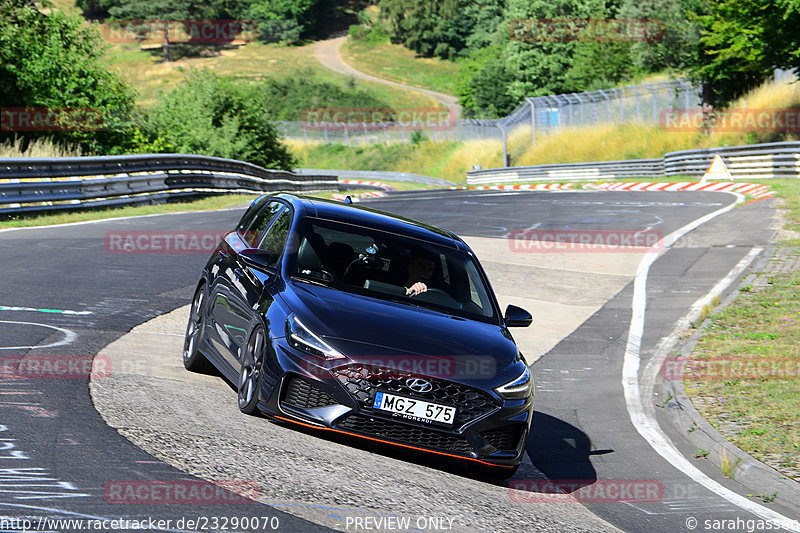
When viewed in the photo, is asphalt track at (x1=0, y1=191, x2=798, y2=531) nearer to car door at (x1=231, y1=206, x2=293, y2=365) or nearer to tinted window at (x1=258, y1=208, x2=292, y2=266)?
car door at (x1=231, y1=206, x2=293, y2=365)

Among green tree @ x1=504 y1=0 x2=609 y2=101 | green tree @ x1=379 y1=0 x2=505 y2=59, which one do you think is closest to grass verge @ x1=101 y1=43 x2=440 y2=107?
green tree @ x1=379 y1=0 x2=505 y2=59

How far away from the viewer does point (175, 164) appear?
26.7 m

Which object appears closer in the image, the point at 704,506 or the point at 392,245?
the point at 704,506

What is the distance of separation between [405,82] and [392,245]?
126 m

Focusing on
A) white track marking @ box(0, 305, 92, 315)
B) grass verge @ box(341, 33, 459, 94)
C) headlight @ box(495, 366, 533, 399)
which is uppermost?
headlight @ box(495, 366, 533, 399)

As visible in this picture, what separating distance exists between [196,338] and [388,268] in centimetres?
190

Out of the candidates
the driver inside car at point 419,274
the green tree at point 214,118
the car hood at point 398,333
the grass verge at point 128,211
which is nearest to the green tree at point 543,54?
the green tree at point 214,118

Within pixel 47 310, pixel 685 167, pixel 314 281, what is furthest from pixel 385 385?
pixel 685 167

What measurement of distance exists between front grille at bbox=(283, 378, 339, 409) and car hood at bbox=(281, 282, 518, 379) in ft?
0.97

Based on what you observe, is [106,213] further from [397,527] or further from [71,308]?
[397,527]

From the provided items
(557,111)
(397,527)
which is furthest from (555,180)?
(397,527)

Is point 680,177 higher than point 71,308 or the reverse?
the reverse

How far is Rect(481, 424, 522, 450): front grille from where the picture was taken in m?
6.48

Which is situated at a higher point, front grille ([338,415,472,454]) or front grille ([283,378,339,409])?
front grille ([283,378,339,409])
